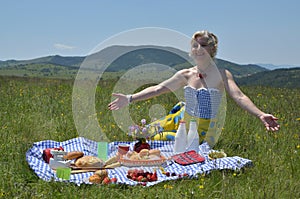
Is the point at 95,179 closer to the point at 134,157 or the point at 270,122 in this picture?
the point at 134,157

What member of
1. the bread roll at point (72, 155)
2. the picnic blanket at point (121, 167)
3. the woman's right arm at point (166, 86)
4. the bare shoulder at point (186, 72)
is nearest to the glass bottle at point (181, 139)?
the picnic blanket at point (121, 167)

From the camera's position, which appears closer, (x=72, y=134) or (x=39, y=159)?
(x=39, y=159)

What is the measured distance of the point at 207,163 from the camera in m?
4.65

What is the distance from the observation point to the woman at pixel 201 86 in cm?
546

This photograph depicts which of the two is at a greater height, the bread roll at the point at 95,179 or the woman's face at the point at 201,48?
the woman's face at the point at 201,48

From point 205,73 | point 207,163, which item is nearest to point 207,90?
point 205,73

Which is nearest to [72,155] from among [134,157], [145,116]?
[134,157]

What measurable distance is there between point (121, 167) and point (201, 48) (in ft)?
6.26

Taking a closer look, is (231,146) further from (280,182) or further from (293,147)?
(280,182)

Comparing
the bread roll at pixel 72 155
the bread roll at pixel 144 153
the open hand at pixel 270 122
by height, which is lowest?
the bread roll at pixel 144 153

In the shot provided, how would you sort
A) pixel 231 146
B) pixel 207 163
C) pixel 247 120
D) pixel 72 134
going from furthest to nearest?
pixel 247 120
pixel 72 134
pixel 231 146
pixel 207 163

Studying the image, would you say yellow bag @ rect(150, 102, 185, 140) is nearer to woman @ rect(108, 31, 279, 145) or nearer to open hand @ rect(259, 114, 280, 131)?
woman @ rect(108, 31, 279, 145)

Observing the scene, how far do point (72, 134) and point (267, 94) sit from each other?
236 inches

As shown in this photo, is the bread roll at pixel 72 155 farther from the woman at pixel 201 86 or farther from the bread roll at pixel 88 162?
the woman at pixel 201 86
